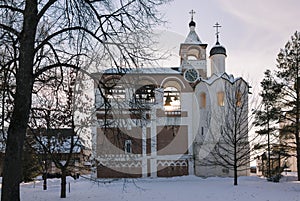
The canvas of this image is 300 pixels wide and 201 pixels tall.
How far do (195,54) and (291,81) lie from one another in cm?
1505

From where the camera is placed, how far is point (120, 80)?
9133 mm

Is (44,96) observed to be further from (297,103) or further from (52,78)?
(297,103)

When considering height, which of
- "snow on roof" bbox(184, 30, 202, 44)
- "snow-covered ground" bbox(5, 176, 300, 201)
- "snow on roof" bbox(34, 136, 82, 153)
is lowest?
"snow-covered ground" bbox(5, 176, 300, 201)

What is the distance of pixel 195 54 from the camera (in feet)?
122

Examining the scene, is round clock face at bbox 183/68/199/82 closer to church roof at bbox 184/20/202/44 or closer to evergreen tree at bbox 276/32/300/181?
church roof at bbox 184/20/202/44

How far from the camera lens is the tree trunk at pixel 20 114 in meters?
7.73

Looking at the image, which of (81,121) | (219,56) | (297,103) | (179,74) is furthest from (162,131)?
(81,121)

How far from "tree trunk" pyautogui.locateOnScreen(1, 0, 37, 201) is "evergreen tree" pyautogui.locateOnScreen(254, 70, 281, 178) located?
18430mm

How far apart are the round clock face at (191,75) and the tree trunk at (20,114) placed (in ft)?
89.2

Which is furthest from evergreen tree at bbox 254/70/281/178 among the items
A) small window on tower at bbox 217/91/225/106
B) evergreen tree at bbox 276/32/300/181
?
small window on tower at bbox 217/91/225/106

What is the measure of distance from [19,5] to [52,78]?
239cm

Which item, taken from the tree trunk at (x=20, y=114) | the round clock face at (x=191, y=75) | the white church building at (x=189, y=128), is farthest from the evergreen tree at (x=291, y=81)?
the tree trunk at (x=20, y=114)

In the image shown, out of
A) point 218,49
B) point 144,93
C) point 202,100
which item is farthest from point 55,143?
point 218,49

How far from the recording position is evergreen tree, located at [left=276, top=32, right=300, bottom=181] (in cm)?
2275
